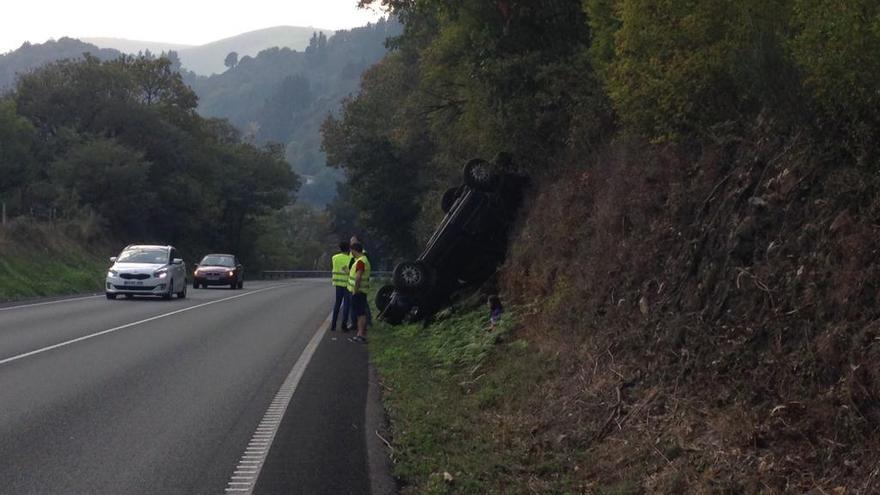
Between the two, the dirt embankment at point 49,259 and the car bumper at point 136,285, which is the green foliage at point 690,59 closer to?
the car bumper at point 136,285

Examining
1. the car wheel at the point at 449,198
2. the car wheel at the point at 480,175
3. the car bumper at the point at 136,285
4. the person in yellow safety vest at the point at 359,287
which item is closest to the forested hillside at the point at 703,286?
the person in yellow safety vest at the point at 359,287

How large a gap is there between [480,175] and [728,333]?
1201 centimetres

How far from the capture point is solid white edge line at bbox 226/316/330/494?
786cm

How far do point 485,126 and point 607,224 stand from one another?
7732mm

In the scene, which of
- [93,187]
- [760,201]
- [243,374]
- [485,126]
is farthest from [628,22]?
[93,187]

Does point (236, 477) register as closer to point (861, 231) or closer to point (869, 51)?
point (861, 231)

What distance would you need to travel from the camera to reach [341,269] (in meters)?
20.2

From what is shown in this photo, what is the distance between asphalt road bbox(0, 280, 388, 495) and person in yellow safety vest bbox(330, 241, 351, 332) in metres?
0.70

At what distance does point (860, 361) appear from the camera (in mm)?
6062

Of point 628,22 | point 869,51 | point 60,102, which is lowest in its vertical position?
point 869,51

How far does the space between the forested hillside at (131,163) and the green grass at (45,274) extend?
3501mm

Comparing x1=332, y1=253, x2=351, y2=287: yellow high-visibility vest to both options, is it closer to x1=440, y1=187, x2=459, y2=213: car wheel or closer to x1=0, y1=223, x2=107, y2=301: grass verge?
x1=440, y1=187, x2=459, y2=213: car wheel

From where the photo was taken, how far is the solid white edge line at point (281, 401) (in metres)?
7.86

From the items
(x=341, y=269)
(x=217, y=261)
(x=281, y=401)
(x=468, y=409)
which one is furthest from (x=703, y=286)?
(x=217, y=261)
